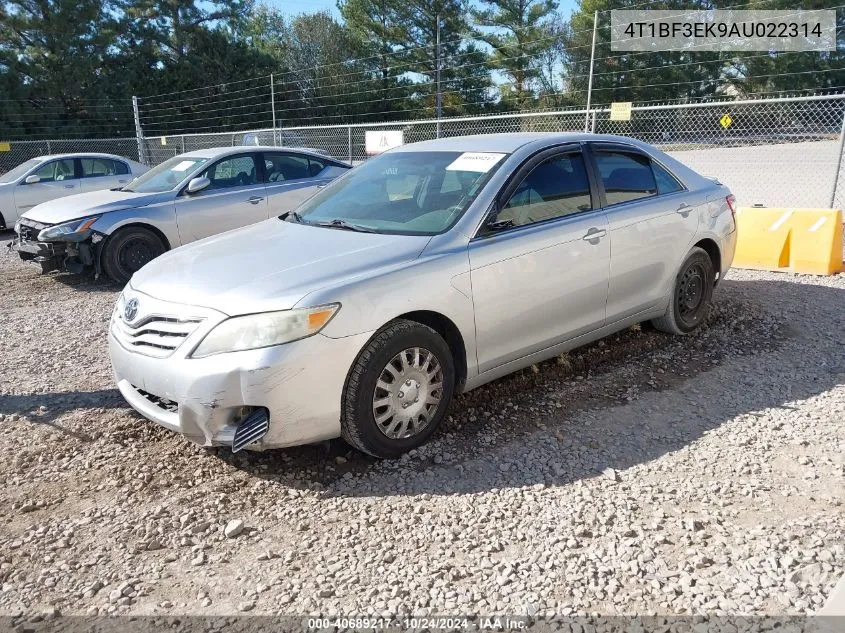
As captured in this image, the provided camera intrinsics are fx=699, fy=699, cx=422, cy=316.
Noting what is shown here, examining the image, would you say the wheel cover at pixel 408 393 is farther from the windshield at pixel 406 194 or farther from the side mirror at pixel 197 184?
the side mirror at pixel 197 184

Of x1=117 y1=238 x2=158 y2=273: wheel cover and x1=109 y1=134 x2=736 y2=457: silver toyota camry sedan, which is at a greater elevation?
x1=109 y1=134 x2=736 y2=457: silver toyota camry sedan

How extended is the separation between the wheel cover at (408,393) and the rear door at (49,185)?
423 inches

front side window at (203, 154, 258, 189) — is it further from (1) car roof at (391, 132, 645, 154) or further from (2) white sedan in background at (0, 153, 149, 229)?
(2) white sedan in background at (0, 153, 149, 229)

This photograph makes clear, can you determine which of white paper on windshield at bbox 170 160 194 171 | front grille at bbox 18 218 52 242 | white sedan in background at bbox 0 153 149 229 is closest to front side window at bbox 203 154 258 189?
white paper on windshield at bbox 170 160 194 171

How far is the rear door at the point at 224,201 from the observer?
26.9 feet

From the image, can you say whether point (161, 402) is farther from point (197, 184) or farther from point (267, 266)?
point (197, 184)

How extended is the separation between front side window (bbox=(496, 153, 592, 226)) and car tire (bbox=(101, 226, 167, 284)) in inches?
210

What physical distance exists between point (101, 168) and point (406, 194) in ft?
32.8

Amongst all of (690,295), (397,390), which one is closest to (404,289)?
(397,390)

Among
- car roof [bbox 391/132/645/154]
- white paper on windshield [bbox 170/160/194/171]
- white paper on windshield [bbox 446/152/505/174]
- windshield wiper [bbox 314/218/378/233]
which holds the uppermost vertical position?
car roof [bbox 391/132/645/154]

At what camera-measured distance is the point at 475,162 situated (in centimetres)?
437

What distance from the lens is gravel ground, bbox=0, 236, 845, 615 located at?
2.67m

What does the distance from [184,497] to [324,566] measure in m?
0.93

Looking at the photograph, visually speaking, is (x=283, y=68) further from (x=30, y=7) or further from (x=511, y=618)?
(x=511, y=618)
